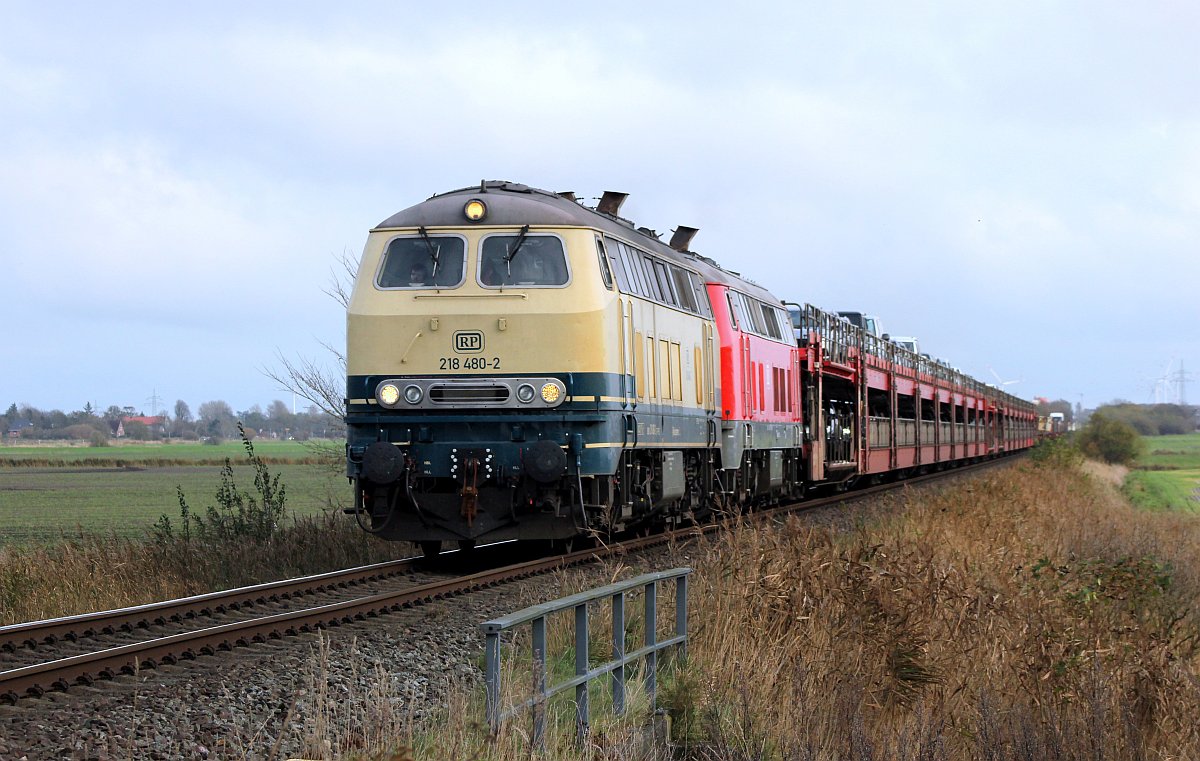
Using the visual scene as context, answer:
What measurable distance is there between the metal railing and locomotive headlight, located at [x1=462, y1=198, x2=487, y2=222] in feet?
19.5

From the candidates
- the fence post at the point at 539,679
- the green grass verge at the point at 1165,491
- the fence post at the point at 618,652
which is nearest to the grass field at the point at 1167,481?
the green grass verge at the point at 1165,491

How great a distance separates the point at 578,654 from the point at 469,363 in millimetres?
6930

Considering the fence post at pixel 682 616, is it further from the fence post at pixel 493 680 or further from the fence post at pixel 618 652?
the fence post at pixel 493 680

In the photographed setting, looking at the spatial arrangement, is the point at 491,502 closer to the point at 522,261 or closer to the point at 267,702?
the point at 522,261

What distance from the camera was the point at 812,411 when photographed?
26125 mm

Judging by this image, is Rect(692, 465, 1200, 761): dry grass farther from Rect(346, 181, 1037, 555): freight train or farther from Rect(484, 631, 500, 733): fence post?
Rect(484, 631, 500, 733): fence post

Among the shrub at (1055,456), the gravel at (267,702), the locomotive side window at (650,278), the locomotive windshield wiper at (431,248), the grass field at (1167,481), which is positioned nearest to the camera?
the gravel at (267,702)

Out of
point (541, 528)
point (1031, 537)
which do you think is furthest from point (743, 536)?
point (1031, 537)

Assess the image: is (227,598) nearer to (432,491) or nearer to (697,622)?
(432,491)

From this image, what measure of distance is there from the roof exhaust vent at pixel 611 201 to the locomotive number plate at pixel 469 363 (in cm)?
453

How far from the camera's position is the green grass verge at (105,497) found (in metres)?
26.4

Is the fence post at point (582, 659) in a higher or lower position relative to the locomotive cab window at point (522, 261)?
lower

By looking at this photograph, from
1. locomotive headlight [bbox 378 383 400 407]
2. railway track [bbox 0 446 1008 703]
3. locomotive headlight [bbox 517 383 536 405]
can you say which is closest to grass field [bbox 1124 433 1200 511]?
locomotive headlight [bbox 517 383 536 405]

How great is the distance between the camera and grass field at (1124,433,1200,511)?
53.8m
